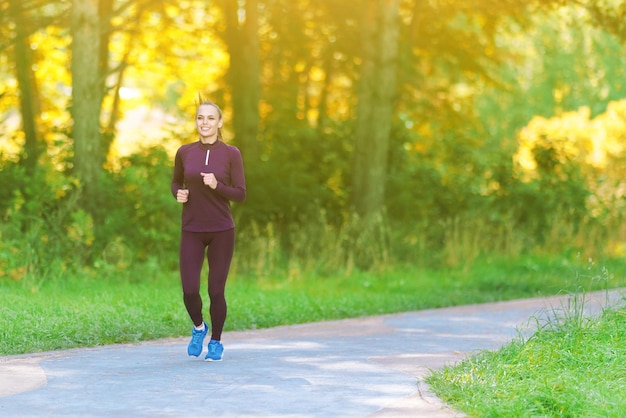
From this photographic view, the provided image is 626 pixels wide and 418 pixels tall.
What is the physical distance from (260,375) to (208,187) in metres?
1.59

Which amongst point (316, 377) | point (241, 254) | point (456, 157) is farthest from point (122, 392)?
point (456, 157)

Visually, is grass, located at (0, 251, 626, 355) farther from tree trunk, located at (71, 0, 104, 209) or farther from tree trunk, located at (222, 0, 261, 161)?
tree trunk, located at (222, 0, 261, 161)

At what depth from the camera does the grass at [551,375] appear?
297 inches

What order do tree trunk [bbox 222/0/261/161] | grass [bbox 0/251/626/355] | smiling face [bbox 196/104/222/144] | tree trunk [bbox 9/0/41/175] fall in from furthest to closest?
tree trunk [bbox 222/0/261/161] → tree trunk [bbox 9/0/41/175] → grass [bbox 0/251/626/355] → smiling face [bbox 196/104/222/144]

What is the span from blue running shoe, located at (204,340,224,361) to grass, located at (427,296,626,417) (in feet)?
5.90

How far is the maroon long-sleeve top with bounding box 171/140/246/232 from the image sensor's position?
953 cm

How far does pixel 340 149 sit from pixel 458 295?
25.9 feet

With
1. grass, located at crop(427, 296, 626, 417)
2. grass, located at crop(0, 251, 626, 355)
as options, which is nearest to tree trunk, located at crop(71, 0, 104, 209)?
grass, located at crop(0, 251, 626, 355)

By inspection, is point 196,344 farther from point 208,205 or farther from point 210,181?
point 210,181

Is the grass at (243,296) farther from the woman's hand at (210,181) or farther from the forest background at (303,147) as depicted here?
the woman's hand at (210,181)

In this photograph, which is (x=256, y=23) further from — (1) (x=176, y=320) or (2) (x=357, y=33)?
(1) (x=176, y=320)

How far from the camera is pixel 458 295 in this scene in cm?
1583

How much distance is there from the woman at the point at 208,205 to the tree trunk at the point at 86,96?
24.5ft

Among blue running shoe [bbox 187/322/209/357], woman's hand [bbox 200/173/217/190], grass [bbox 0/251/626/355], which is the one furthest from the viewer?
grass [bbox 0/251/626/355]
